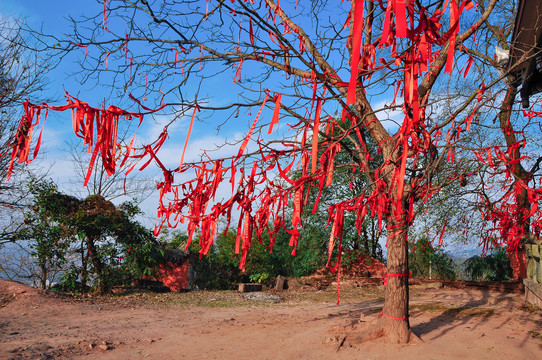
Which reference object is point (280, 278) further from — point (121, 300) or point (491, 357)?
point (491, 357)

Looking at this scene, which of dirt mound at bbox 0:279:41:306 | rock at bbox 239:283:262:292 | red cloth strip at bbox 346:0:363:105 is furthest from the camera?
rock at bbox 239:283:262:292

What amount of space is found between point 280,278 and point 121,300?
550cm

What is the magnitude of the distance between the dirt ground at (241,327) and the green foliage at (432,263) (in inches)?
219

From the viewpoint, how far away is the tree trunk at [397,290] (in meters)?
5.29

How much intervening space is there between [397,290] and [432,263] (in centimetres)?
1274

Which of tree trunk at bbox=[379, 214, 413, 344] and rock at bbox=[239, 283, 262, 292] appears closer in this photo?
tree trunk at bbox=[379, 214, 413, 344]

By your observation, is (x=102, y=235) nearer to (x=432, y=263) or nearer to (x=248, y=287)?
(x=248, y=287)

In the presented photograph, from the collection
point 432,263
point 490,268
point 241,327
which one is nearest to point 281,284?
point 241,327

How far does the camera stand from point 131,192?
18.0 meters

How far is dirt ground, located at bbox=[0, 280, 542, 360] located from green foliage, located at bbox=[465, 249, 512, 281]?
536 centimetres

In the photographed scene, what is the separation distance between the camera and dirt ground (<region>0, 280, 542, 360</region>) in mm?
5105

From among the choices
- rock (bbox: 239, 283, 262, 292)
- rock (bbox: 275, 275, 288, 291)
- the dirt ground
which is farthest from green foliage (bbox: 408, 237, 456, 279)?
rock (bbox: 239, 283, 262, 292)

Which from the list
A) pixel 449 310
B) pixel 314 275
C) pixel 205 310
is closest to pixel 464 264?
pixel 314 275

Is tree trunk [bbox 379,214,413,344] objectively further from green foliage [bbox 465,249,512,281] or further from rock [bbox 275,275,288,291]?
green foliage [bbox 465,249,512,281]
